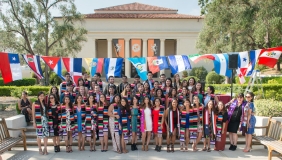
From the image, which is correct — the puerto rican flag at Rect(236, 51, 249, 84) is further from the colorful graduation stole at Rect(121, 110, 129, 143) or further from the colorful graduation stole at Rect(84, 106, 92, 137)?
the colorful graduation stole at Rect(84, 106, 92, 137)

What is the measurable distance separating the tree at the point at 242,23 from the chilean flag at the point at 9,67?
1172cm

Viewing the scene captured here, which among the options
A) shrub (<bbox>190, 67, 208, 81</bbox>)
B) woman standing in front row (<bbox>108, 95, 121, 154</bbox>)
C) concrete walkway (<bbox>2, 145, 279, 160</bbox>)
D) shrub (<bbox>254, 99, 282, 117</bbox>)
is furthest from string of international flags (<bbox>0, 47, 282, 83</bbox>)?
shrub (<bbox>190, 67, 208, 81</bbox>)

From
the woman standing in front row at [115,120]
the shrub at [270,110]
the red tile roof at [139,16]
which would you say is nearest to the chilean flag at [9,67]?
the woman standing in front row at [115,120]

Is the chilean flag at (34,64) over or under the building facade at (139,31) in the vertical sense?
under

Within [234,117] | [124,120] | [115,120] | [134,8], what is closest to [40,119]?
[115,120]

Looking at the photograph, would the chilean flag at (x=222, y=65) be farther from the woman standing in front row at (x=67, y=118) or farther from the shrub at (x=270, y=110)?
the woman standing in front row at (x=67, y=118)

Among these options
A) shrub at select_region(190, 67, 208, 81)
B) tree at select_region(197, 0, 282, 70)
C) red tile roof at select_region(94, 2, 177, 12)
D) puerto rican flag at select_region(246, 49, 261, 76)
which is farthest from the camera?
red tile roof at select_region(94, 2, 177, 12)

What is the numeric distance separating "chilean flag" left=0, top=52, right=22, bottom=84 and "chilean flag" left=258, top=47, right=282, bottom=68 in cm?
798

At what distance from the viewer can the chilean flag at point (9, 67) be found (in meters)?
6.95

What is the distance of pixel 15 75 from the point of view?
712 cm

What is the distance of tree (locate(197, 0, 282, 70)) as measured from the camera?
12.1 m

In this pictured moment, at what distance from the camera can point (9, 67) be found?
23.1 ft

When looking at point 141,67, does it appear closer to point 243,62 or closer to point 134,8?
point 243,62

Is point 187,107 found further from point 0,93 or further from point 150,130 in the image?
point 0,93
